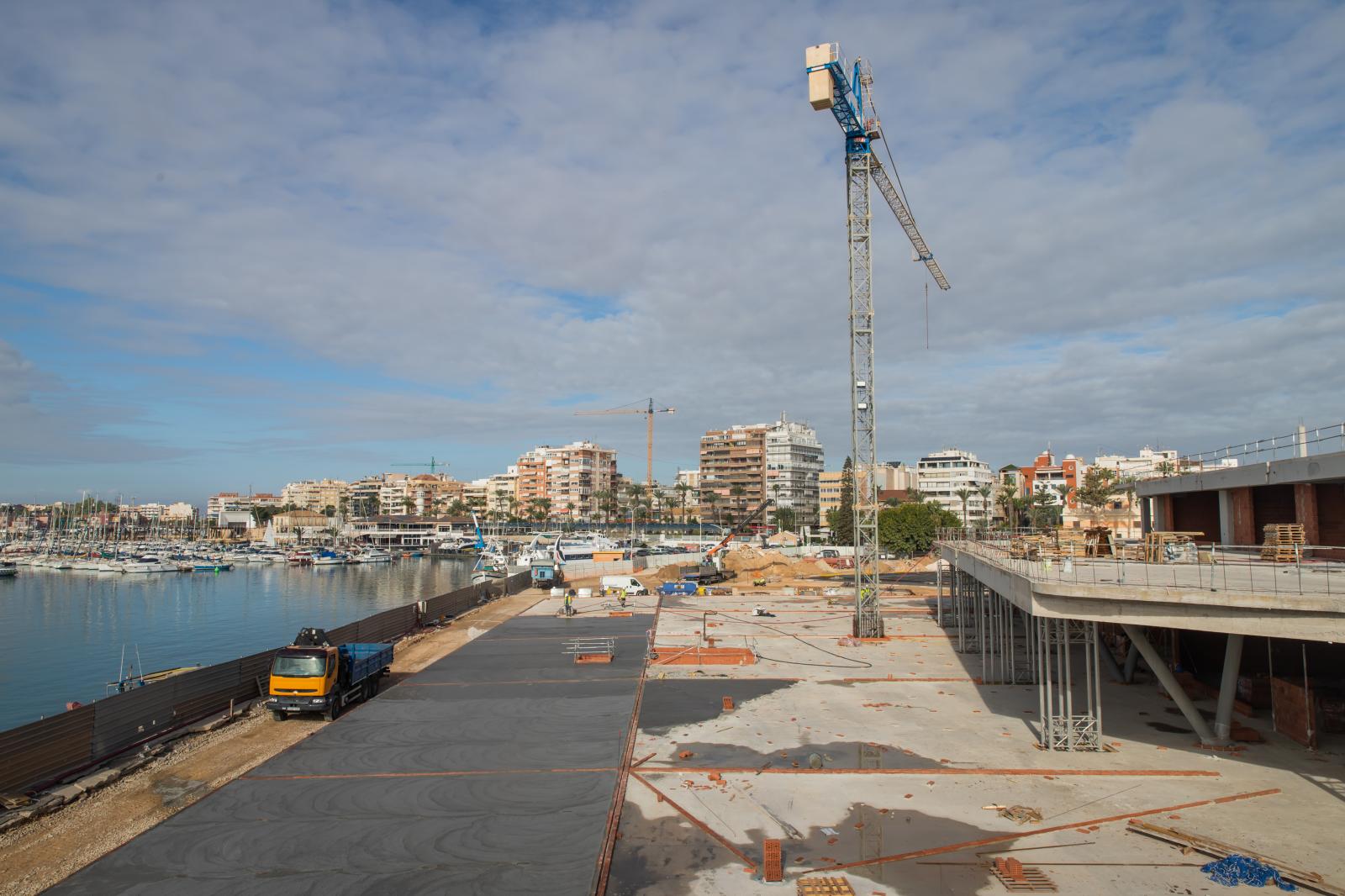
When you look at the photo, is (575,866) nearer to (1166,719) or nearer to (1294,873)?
(1294,873)

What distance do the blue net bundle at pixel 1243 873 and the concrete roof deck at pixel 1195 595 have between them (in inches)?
212

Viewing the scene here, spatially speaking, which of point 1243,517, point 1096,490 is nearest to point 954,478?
point 1096,490

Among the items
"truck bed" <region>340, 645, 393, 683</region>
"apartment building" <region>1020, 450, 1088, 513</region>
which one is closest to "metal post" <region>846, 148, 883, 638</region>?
"truck bed" <region>340, 645, 393, 683</region>

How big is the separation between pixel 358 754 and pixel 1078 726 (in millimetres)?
19811

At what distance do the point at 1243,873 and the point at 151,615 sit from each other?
8271 centimetres

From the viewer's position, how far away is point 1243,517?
106 ft

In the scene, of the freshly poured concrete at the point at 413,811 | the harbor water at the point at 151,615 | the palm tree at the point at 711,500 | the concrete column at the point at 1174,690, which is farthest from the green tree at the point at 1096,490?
the palm tree at the point at 711,500

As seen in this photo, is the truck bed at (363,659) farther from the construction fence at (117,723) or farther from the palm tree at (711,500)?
the palm tree at (711,500)

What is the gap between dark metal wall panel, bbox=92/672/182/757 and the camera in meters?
20.8

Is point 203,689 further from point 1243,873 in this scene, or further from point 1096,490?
point 1096,490

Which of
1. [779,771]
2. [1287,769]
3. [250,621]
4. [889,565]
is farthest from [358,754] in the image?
[889,565]

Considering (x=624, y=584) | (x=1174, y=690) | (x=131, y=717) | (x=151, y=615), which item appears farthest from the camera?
(x=151, y=615)

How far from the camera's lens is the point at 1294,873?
520 inches

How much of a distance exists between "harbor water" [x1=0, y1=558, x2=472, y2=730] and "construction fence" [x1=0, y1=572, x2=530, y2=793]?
51.2ft
